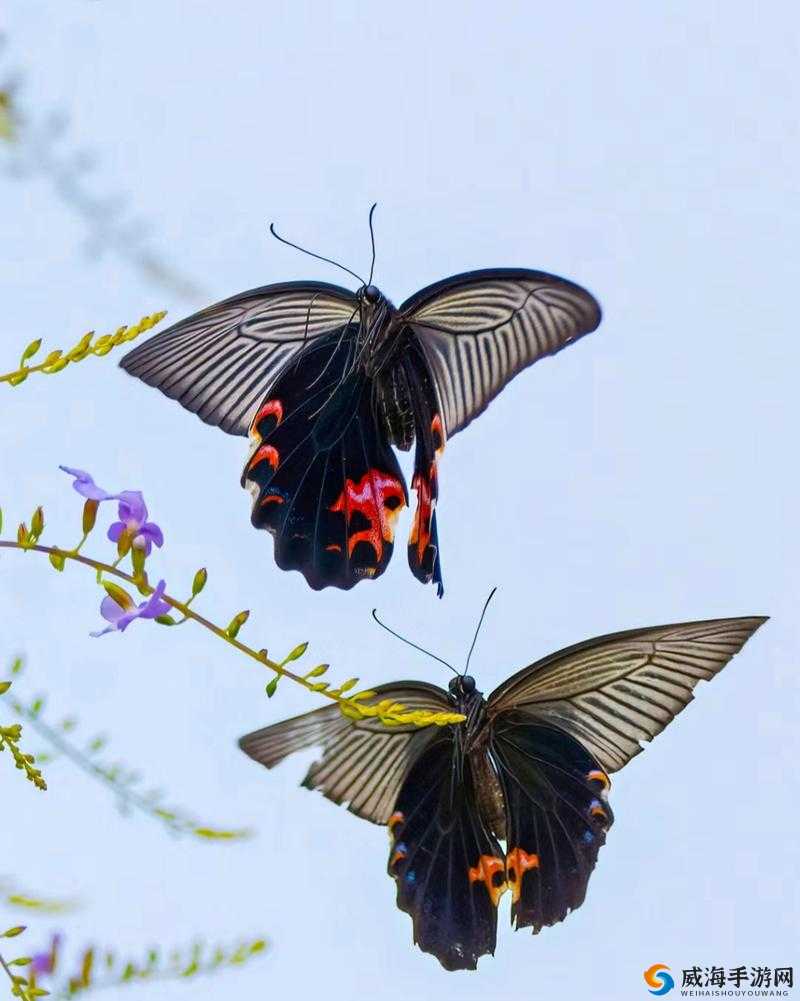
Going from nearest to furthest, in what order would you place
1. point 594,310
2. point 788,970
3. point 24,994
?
point 24,994 → point 594,310 → point 788,970

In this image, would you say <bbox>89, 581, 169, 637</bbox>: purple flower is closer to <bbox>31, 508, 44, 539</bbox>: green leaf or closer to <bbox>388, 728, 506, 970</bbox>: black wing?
<bbox>31, 508, 44, 539</bbox>: green leaf

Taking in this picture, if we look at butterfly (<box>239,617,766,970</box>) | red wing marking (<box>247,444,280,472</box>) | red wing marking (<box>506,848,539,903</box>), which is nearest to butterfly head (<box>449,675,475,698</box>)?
butterfly (<box>239,617,766,970</box>)

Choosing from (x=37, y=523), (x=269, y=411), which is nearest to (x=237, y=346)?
(x=269, y=411)

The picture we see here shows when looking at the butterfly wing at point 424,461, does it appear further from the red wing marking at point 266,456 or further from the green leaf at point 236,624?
the green leaf at point 236,624

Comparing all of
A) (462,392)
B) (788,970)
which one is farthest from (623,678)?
(788,970)

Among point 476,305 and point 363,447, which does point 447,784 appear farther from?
point 476,305

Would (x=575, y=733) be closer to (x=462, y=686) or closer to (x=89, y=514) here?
(x=462, y=686)
